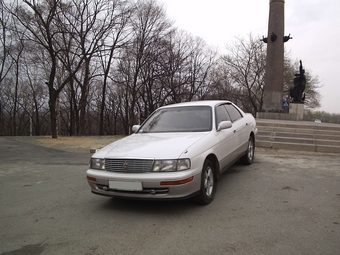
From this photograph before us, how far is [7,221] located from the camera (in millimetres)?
3740

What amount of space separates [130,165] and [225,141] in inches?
74.9

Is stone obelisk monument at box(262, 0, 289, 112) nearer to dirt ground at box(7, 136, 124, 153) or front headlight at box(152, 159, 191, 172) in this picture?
dirt ground at box(7, 136, 124, 153)

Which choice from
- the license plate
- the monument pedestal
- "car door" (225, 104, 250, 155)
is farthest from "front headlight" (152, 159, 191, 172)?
the monument pedestal

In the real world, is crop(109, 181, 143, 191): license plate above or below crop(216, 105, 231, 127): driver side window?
below

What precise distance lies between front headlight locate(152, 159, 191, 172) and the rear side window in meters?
2.46

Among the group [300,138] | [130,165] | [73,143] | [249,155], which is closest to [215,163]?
[130,165]

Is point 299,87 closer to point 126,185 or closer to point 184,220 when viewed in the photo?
A: point 184,220

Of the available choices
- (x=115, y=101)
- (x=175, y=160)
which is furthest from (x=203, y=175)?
(x=115, y=101)

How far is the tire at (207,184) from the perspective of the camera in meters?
3.86

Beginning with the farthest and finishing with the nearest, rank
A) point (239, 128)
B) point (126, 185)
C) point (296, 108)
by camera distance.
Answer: point (296, 108), point (239, 128), point (126, 185)

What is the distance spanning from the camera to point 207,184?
406cm

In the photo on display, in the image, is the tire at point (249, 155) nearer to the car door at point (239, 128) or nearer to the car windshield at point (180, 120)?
the car door at point (239, 128)

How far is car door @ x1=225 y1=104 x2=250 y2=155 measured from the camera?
5559 mm

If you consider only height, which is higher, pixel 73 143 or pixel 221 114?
pixel 221 114
